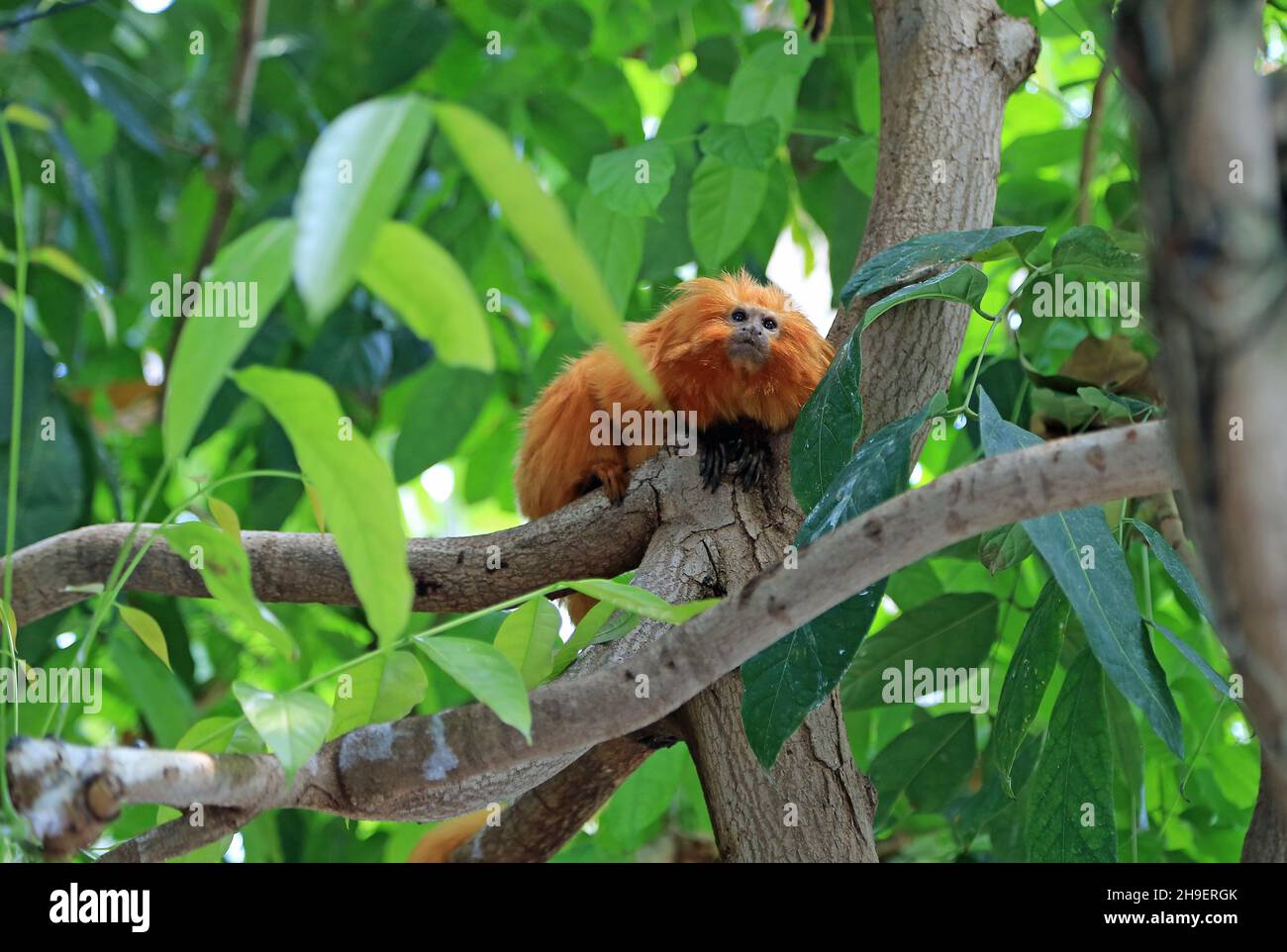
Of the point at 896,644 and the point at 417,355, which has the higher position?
the point at 417,355

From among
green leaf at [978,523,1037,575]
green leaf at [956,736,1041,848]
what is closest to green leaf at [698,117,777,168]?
green leaf at [978,523,1037,575]

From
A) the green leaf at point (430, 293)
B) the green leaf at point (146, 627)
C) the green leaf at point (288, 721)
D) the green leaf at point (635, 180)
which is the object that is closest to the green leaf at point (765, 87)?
the green leaf at point (635, 180)

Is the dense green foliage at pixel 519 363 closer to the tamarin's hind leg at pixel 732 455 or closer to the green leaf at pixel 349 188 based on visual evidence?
the green leaf at pixel 349 188

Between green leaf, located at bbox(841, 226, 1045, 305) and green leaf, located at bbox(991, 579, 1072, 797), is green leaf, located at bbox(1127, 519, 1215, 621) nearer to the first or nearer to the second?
green leaf, located at bbox(991, 579, 1072, 797)

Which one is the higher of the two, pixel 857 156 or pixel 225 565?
pixel 857 156

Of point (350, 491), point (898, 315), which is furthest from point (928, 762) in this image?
point (350, 491)

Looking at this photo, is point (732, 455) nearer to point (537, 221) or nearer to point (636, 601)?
point (636, 601)

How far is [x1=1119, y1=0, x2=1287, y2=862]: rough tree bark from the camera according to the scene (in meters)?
0.76

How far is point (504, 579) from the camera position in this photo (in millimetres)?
2221

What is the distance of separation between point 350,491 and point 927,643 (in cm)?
152

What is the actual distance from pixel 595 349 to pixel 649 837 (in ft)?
4.32

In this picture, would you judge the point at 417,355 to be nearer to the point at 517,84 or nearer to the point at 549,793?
the point at 517,84

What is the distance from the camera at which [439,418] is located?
3209 millimetres
